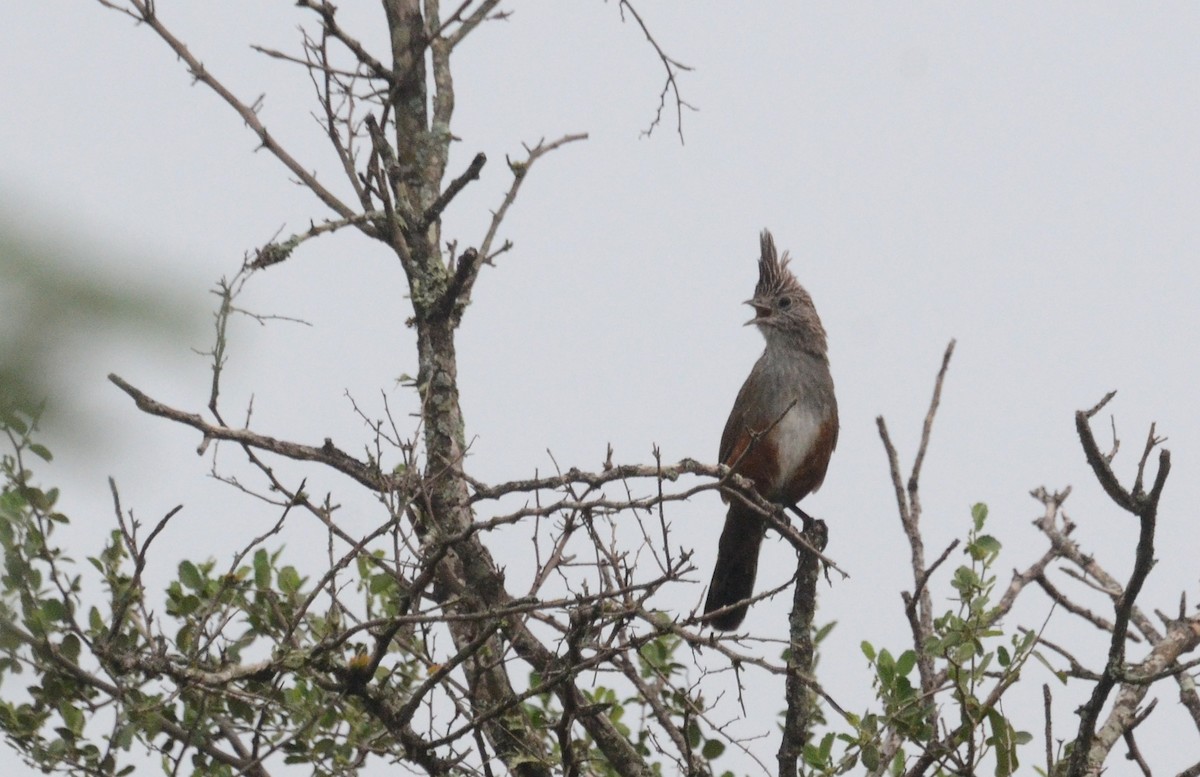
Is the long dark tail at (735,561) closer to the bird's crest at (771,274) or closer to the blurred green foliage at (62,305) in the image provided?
the bird's crest at (771,274)

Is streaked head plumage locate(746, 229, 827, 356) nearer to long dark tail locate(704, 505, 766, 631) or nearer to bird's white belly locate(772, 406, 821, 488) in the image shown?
bird's white belly locate(772, 406, 821, 488)

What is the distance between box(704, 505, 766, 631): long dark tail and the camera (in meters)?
6.67

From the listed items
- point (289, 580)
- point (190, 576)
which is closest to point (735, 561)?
point (289, 580)

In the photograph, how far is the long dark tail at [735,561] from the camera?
6668mm

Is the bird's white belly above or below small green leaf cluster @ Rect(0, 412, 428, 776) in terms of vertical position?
above

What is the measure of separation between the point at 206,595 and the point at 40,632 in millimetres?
969

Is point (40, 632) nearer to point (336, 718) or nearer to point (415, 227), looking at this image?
point (336, 718)

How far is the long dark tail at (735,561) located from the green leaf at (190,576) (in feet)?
9.36

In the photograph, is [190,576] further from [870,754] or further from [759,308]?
[759,308]

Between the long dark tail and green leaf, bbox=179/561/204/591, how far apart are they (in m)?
2.85

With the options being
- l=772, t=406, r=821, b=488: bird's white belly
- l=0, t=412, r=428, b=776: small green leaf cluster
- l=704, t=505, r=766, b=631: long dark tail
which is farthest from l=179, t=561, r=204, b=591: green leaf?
l=772, t=406, r=821, b=488: bird's white belly

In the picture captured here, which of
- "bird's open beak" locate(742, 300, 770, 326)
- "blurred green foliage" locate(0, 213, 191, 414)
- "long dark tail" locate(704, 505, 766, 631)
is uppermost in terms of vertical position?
"bird's open beak" locate(742, 300, 770, 326)

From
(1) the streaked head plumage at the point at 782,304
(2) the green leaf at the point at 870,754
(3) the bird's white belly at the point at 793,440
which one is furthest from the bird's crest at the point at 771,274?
(2) the green leaf at the point at 870,754

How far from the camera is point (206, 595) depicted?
14.4 feet
